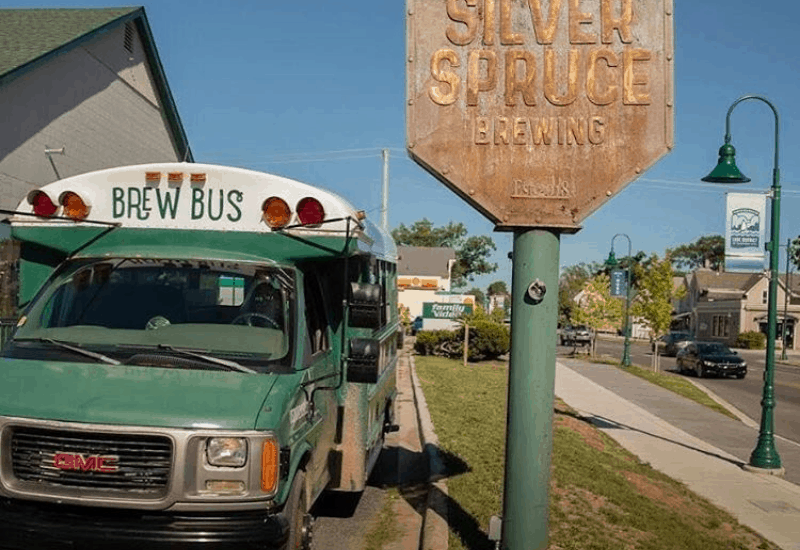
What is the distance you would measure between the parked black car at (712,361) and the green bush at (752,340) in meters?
34.4

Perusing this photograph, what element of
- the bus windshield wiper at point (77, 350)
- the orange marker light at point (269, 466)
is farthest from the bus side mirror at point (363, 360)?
the bus windshield wiper at point (77, 350)

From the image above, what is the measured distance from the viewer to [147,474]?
14.4ft

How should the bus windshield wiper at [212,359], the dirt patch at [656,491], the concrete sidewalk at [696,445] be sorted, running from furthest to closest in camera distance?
1. the concrete sidewalk at [696,445]
2. the dirt patch at [656,491]
3. the bus windshield wiper at [212,359]

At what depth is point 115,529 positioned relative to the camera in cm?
435

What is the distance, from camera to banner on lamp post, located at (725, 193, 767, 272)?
1395 cm

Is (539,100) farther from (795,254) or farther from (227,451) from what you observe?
(795,254)

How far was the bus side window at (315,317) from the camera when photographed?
5.91m

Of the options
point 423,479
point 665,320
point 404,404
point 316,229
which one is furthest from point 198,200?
point 665,320

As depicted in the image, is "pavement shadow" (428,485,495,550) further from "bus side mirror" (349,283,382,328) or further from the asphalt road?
the asphalt road

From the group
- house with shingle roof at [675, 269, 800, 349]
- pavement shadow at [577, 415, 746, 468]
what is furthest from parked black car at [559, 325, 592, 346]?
pavement shadow at [577, 415, 746, 468]

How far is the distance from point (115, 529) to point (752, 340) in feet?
230

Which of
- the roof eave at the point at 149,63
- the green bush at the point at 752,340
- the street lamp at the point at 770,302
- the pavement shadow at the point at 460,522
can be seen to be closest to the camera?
the pavement shadow at the point at 460,522

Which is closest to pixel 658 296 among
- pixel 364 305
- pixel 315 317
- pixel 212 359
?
pixel 315 317

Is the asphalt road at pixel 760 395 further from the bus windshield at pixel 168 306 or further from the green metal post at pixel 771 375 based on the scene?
the bus windshield at pixel 168 306
